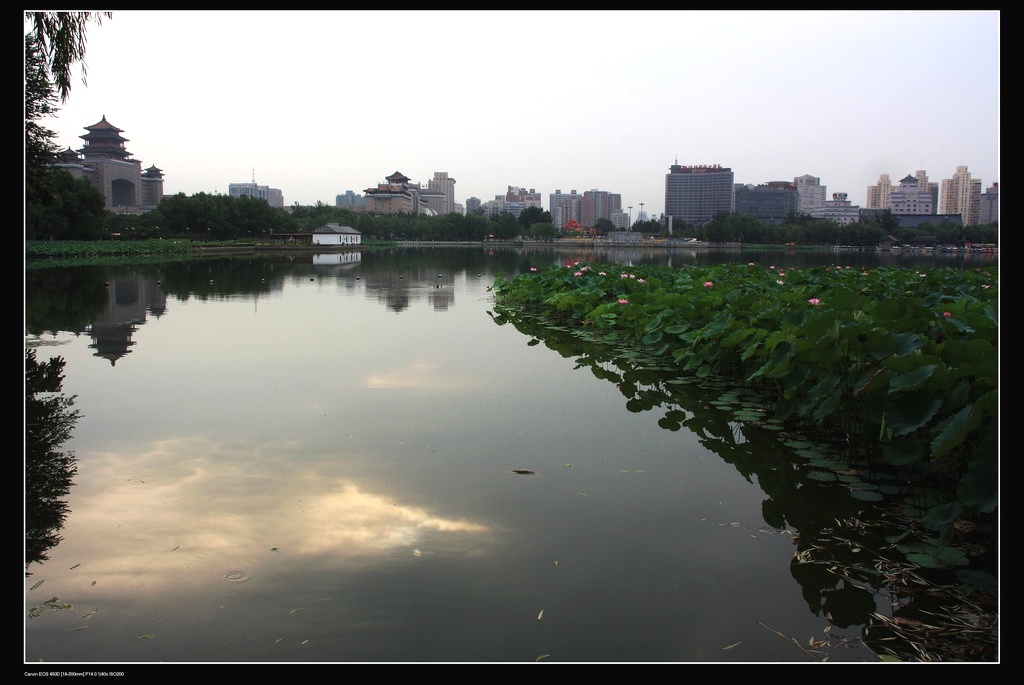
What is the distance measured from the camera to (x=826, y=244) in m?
69.8

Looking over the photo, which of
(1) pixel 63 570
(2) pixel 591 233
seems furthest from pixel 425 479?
(2) pixel 591 233

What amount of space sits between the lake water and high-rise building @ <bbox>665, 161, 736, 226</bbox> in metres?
115

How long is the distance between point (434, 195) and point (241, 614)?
145m

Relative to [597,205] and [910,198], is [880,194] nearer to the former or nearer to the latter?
[910,198]

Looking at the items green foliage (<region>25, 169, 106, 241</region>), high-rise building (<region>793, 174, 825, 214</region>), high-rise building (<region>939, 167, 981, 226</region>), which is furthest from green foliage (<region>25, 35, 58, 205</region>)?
high-rise building (<region>793, 174, 825, 214</region>)

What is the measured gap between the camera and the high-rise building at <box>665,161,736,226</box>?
116312mm

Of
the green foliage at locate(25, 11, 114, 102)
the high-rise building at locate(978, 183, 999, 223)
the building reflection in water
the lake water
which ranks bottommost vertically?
the lake water

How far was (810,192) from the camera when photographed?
14150cm

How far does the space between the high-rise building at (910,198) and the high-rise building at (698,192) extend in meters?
49.4

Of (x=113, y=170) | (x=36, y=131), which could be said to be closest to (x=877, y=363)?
(x=36, y=131)

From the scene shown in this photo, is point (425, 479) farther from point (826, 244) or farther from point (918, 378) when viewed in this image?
point (826, 244)

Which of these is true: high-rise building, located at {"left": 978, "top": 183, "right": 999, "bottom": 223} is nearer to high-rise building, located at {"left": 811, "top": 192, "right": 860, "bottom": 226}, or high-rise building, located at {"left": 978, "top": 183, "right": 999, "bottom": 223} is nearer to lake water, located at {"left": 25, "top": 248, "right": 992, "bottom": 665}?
lake water, located at {"left": 25, "top": 248, "right": 992, "bottom": 665}

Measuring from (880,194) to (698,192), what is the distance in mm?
43933

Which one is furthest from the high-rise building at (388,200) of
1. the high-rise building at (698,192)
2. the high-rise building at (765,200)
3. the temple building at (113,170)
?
the high-rise building at (765,200)
